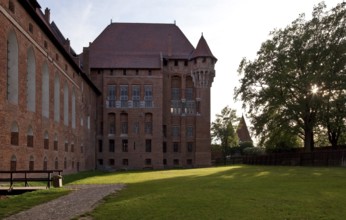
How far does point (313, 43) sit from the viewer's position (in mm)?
38719

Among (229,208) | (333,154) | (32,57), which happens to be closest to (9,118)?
(32,57)

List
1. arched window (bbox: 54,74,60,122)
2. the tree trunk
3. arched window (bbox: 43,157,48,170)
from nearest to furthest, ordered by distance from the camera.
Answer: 1. arched window (bbox: 43,157,48,170)
2. arched window (bbox: 54,74,60,122)
3. the tree trunk

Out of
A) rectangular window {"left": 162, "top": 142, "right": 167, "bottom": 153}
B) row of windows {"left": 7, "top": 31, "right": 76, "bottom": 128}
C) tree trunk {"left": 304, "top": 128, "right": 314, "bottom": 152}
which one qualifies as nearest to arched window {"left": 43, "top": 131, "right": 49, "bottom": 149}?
row of windows {"left": 7, "top": 31, "right": 76, "bottom": 128}

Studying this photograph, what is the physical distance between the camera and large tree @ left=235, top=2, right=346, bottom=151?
36.5m

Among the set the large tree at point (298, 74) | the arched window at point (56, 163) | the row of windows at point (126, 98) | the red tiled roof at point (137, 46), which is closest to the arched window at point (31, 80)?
the arched window at point (56, 163)

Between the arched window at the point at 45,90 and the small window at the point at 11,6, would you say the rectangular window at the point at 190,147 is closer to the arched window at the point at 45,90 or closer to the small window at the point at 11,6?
the arched window at the point at 45,90

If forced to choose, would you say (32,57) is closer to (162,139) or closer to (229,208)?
(229,208)

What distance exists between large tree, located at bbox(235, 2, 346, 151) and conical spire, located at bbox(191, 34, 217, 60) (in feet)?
45.3

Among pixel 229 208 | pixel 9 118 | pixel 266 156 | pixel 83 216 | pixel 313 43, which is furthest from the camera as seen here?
pixel 266 156

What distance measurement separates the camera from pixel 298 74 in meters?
39.8

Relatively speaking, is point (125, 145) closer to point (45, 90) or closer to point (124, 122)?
point (124, 122)

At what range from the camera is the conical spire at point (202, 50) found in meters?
55.8

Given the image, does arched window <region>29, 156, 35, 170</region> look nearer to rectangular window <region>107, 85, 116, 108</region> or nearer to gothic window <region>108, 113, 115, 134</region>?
gothic window <region>108, 113, 115, 134</region>

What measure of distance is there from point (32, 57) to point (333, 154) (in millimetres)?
24038
